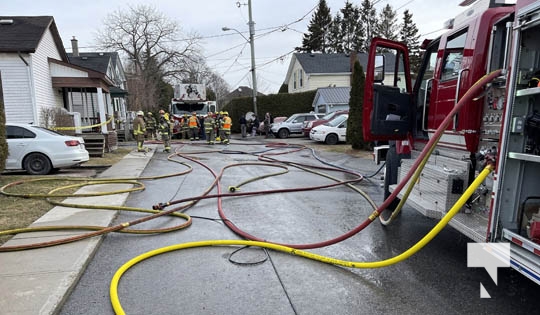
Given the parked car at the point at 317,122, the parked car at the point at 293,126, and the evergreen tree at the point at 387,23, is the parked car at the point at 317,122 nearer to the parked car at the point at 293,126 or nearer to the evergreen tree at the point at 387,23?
the parked car at the point at 293,126

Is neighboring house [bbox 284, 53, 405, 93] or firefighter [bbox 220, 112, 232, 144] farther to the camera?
neighboring house [bbox 284, 53, 405, 93]

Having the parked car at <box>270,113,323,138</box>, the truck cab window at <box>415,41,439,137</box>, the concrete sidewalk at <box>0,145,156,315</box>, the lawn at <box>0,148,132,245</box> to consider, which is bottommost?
the concrete sidewalk at <box>0,145,156,315</box>

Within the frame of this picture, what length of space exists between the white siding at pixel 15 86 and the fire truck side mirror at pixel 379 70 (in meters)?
14.6

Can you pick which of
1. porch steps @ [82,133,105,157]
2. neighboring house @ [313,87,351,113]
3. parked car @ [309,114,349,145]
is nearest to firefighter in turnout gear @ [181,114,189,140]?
parked car @ [309,114,349,145]

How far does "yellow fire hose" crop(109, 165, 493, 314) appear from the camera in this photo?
8.96ft

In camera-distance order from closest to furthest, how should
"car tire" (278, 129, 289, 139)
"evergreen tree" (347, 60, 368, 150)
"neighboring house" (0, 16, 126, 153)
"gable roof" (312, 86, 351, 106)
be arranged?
1. "evergreen tree" (347, 60, 368, 150)
2. "neighboring house" (0, 16, 126, 153)
3. "car tire" (278, 129, 289, 139)
4. "gable roof" (312, 86, 351, 106)

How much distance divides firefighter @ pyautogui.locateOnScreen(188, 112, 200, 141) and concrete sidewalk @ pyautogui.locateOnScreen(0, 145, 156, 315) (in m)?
14.9

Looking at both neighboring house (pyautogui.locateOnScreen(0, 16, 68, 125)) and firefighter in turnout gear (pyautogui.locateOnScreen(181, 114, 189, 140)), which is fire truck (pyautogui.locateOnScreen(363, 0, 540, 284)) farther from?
firefighter in turnout gear (pyautogui.locateOnScreen(181, 114, 189, 140))

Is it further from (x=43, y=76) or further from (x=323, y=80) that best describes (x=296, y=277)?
(x=323, y=80)

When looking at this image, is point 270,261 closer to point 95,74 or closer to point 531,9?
point 531,9

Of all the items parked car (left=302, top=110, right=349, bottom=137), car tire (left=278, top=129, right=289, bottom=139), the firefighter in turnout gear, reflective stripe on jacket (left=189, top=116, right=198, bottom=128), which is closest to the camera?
parked car (left=302, top=110, right=349, bottom=137)

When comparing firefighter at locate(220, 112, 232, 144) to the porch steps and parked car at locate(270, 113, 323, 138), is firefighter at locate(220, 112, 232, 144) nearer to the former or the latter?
parked car at locate(270, 113, 323, 138)

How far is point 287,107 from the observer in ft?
91.2

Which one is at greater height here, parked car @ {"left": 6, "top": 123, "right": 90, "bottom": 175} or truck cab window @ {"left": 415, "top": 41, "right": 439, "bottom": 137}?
truck cab window @ {"left": 415, "top": 41, "right": 439, "bottom": 137}
